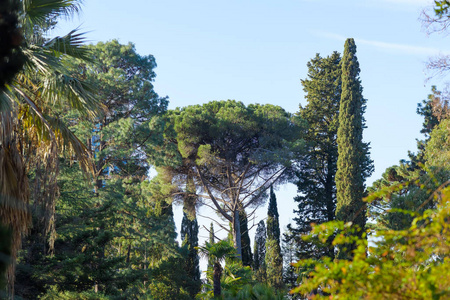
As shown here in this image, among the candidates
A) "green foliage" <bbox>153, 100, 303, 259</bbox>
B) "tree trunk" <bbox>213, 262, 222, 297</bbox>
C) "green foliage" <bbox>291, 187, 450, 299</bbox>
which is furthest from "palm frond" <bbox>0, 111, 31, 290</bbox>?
"green foliage" <bbox>153, 100, 303, 259</bbox>

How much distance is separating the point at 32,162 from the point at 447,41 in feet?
25.8

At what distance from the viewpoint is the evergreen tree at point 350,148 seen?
22.0 m

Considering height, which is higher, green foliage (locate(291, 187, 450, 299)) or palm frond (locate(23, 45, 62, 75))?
palm frond (locate(23, 45, 62, 75))

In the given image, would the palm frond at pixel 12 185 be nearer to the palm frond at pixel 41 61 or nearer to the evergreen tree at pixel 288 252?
the palm frond at pixel 41 61

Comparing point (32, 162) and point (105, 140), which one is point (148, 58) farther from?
point (32, 162)

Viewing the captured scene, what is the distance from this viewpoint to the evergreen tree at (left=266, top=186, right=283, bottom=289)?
24264 millimetres

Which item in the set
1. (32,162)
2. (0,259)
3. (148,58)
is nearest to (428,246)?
(0,259)

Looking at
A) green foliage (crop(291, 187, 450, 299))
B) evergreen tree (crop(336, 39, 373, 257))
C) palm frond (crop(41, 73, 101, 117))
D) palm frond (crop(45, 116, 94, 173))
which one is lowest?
green foliage (crop(291, 187, 450, 299))

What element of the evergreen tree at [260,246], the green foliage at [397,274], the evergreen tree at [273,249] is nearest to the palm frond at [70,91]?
the green foliage at [397,274]

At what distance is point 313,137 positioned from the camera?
2770 centimetres

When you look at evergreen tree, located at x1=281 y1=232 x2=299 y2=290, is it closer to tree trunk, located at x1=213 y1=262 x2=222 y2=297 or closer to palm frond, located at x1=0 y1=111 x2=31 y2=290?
tree trunk, located at x1=213 y1=262 x2=222 y2=297

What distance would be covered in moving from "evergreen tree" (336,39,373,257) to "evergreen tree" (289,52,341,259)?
108 inches

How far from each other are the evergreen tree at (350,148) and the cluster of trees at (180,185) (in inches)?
2.4

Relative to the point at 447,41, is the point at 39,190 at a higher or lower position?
lower
